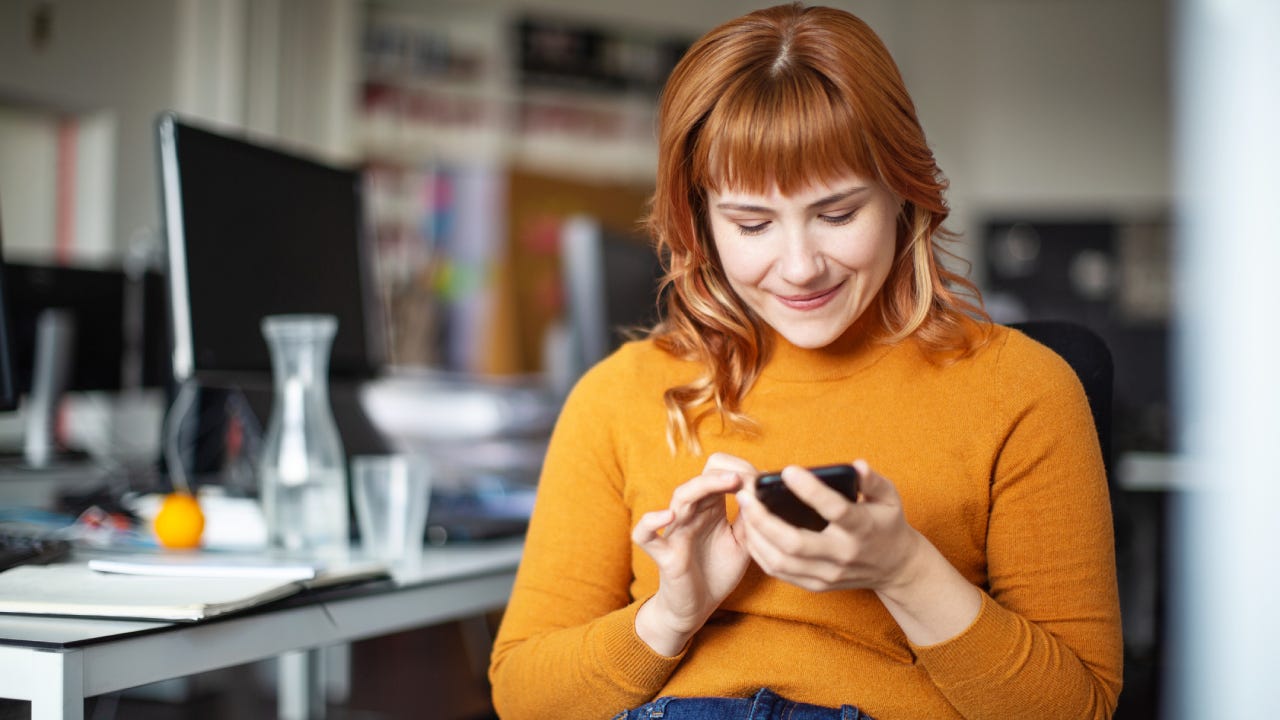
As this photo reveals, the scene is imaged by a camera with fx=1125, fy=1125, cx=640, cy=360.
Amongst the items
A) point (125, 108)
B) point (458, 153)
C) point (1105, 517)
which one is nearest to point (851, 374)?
point (1105, 517)

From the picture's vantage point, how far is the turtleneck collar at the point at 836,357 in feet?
3.58

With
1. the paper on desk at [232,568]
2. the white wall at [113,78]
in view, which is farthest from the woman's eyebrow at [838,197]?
the white wall at [113,78]

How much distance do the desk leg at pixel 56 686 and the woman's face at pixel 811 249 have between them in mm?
647

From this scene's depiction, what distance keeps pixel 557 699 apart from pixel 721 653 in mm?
160

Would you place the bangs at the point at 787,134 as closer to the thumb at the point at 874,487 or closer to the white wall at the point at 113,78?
the thumb at the point at 874,487

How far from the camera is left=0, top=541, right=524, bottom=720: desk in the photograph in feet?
2.95

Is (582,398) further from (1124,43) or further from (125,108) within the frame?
(1124,43)

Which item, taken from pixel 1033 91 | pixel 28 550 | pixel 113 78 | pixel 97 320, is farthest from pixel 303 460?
pixel 1033 91

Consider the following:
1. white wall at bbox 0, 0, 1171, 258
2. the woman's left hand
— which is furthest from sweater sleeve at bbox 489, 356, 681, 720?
white wall at bbox 0, 0, 1171, 258

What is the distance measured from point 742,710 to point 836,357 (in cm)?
35

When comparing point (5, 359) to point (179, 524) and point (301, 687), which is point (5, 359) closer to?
point (179, 524)

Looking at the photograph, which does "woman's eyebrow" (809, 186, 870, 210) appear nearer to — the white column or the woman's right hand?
the woman's right hand

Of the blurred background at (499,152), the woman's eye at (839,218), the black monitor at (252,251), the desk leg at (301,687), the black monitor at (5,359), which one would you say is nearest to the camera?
the woman's eye at (839,218)

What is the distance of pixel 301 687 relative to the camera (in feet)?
6.89
